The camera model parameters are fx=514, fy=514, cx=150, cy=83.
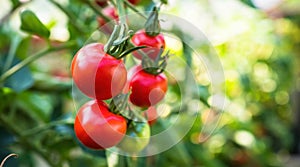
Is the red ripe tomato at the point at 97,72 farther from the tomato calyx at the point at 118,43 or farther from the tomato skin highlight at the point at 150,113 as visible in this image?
the tomato skin highlight at the point at 150,113

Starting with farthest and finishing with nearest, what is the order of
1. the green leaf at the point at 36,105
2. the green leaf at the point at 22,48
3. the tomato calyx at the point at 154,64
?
the green leaf at the point at 36,105 < the green leaf at the point at 22,48 < the tomato calyx at the point at 154,64

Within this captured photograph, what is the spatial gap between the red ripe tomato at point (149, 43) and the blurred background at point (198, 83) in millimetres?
129

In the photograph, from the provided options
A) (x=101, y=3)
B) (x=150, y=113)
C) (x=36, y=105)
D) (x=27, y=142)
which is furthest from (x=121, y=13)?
(x=36, y=105)

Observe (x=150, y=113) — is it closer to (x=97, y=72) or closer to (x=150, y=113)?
(x=150, y=113)

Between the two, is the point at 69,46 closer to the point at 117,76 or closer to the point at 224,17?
the point at 117,76

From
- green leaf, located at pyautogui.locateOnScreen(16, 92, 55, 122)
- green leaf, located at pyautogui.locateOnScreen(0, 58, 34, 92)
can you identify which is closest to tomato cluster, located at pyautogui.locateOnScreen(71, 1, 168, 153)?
green leaf, located at pyautogui.locateOnScreen(0, 58, 34, 92)

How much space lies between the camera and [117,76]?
1.44 feet

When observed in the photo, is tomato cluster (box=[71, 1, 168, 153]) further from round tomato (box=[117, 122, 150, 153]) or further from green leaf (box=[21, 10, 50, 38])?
green leaf (box=[21, 10, 50, 38])

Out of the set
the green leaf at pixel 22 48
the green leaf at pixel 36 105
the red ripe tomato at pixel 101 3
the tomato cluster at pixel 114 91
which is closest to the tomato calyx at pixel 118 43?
the tomato cluster at pixel 114 91

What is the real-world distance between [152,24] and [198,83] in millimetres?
507

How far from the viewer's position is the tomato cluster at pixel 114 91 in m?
0.44

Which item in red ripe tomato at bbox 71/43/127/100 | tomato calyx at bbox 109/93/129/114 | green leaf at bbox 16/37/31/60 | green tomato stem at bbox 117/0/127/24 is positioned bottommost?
green leaf at bbox 16/37/31/60

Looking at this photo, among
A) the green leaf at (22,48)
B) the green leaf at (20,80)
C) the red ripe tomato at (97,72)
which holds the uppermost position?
the red ripe tomato at (97,72)

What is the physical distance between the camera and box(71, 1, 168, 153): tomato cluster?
0.44 m
